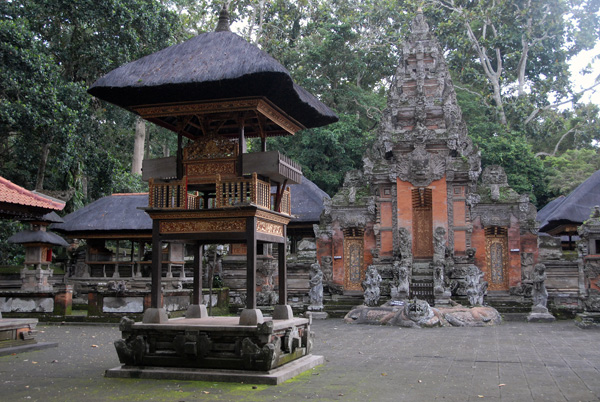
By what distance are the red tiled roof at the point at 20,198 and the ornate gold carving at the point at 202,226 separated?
373cm

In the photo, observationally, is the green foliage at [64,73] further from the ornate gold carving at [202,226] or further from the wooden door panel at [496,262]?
the wooden door panel at [496,262]

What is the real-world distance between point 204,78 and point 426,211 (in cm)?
1522

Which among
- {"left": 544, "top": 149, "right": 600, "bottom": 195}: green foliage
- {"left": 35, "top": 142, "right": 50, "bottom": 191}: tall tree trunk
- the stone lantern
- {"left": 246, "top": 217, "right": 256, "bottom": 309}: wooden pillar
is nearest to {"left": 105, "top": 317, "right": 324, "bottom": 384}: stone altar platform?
{"left": 246, "top": 217, "right": 256, "bottom": 309}: wooden pillar

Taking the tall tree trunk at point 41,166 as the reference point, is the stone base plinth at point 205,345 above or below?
below

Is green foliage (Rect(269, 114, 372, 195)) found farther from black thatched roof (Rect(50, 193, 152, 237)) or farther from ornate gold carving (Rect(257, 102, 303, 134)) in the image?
ornate gold carving (Rect(257, 102, 303, 134))

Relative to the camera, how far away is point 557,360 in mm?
10164

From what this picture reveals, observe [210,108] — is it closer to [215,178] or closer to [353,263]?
[215,178]

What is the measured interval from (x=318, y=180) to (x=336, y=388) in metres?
27.1

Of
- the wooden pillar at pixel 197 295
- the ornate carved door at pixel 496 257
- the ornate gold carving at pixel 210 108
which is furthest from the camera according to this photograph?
the ornate carved door at pixel 496 257

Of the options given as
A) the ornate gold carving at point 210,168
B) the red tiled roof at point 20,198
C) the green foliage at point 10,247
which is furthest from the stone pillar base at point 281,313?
the green foliage at point 10,247

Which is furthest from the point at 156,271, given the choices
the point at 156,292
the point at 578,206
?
the point at 578,206

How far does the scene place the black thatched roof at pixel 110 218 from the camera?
919 inches

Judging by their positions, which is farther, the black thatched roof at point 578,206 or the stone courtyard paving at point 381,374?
the black thatched roof at point 578,206

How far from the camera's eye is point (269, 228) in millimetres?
9594
